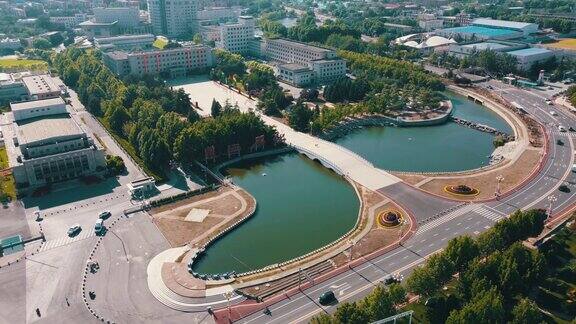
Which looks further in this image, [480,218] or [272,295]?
[480,218]

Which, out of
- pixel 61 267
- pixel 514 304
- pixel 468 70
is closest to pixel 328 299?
pixel 514 304

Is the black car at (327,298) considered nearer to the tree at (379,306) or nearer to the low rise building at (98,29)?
the tree at (379,306)

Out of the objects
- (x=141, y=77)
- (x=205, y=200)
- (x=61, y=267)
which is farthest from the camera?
(x=141, y=77)

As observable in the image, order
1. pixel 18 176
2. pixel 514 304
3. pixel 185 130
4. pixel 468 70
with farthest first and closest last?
pixel 468 70
pixel 185 130
pixel 18 176
pixel 514 304

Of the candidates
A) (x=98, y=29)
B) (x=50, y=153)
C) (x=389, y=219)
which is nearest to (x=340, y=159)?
(x=389, y=219)

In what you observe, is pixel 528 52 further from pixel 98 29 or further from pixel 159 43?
pixel 98 29

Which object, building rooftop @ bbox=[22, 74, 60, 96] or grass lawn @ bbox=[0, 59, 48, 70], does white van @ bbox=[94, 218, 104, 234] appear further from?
grass lawn @ bbox=[0, 59, 48, 70]

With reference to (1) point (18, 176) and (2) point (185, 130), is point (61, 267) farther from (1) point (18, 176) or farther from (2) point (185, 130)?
(2) point (185, 130)
